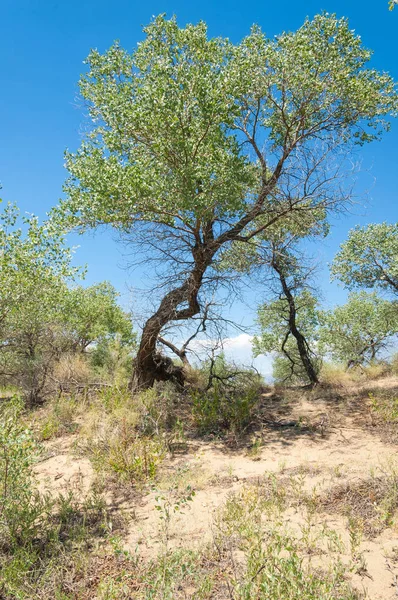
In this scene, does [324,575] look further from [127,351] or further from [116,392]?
[127,351]

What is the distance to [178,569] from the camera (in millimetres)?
4117

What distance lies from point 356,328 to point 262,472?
18562mm

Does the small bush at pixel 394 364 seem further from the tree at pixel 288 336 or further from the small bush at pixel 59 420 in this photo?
the small bush at pixel 59 420

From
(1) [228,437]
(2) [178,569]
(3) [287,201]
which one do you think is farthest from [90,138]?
(2) [178,569]

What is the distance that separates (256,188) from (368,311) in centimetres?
1488

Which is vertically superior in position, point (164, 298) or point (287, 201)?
point (287, 201)

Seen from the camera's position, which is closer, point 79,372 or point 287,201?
point 287,201

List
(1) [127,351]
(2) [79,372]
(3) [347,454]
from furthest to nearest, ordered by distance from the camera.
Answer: (1) [127,351]
(2) [79,372]
(3) [347,454]

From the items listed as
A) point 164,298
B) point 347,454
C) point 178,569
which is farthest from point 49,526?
point 164,298

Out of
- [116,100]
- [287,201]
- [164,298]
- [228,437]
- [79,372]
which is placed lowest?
[228,437]

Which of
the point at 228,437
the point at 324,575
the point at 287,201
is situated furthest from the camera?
the point at 287,201

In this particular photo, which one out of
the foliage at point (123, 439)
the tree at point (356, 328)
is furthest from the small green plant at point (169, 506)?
the tree at point (356, 328)

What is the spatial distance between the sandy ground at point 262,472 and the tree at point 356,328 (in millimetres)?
13479

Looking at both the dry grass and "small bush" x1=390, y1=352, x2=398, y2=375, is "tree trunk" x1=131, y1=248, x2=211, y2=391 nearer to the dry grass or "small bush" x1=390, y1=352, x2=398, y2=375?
the dry grass
